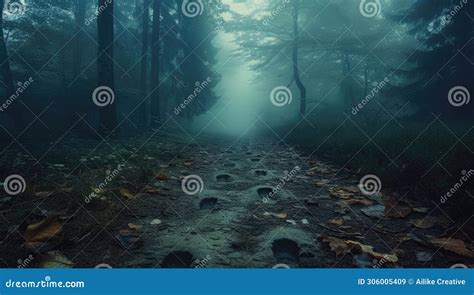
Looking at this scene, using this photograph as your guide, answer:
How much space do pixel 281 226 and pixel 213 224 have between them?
0.68m

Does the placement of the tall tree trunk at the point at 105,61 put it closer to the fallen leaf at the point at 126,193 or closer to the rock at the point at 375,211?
the fallen leaf at the point at 126,193

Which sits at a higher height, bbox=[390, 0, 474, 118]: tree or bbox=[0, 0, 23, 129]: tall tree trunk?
bbox=[390, 0, 474, 118]: tree

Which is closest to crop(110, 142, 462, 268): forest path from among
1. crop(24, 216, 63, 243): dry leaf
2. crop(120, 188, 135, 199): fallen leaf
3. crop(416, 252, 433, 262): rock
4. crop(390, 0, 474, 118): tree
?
crop(416, 252, 433, 262): rock

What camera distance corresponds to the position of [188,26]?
1962 centimetres

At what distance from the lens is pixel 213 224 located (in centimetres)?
297

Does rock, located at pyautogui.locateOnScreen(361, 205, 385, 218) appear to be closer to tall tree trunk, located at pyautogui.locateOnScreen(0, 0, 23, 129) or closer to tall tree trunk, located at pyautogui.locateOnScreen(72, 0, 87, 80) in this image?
tall tree trunk, located at pyautogui.locateOnScreen(0, 0, 23, 129)

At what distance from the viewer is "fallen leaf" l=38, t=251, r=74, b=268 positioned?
2217mm

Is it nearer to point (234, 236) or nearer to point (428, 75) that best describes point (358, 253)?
point (234, 236)

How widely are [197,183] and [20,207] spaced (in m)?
2.26

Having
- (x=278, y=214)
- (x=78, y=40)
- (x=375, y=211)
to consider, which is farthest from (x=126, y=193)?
(x=78, y=40)

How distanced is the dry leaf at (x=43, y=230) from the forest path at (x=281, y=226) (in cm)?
72

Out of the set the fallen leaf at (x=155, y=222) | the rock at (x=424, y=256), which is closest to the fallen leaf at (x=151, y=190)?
the fallen leaf at (x=155, y=222)

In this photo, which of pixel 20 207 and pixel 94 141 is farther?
pixel 94 141
